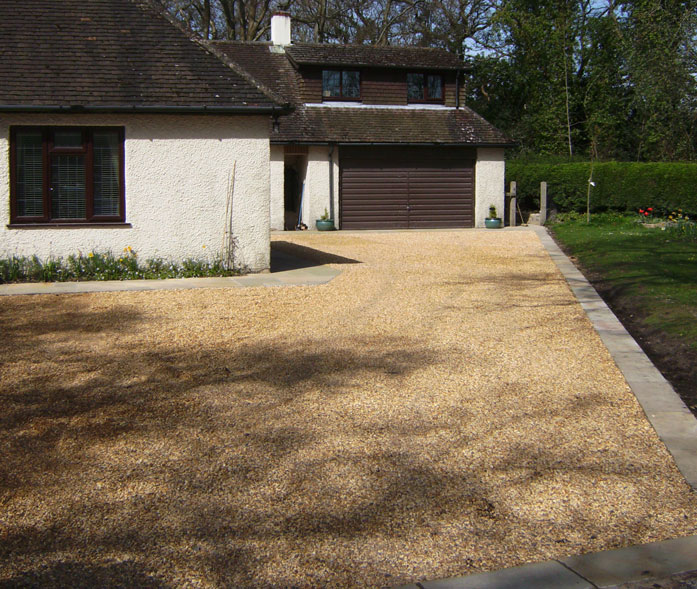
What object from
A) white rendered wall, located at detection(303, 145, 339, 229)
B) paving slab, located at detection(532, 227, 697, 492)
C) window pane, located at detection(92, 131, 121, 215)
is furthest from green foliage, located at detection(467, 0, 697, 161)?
paving slab, located at detection(532, 227, 697, 492)

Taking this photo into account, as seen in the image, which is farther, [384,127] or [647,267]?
[384,127]

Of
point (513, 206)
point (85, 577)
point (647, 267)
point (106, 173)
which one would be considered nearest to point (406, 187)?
point (513, 206)

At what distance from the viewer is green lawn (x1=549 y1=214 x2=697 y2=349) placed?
9.48 meters

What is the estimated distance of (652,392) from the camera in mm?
6465

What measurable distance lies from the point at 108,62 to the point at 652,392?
10.8 m

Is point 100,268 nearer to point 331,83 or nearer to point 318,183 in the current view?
point 318,183

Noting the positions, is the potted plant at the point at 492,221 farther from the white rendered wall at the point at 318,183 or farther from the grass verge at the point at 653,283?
the white rendered wall at the point at 318,183

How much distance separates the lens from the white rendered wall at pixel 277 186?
2559 cm

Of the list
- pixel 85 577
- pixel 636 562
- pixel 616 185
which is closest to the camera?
pixel 85 577

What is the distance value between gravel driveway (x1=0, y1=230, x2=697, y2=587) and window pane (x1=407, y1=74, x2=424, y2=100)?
63.5 ft

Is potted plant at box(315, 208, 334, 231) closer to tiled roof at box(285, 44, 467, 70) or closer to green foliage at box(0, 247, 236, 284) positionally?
tiled roof at box(285, 44, 467, 70)

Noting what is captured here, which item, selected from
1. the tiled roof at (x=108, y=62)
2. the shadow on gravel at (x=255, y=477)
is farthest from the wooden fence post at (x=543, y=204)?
the shadow on gravel at (x=255, y=477)

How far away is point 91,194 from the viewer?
13086 millimetres

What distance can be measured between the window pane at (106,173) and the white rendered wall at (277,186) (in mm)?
12583
